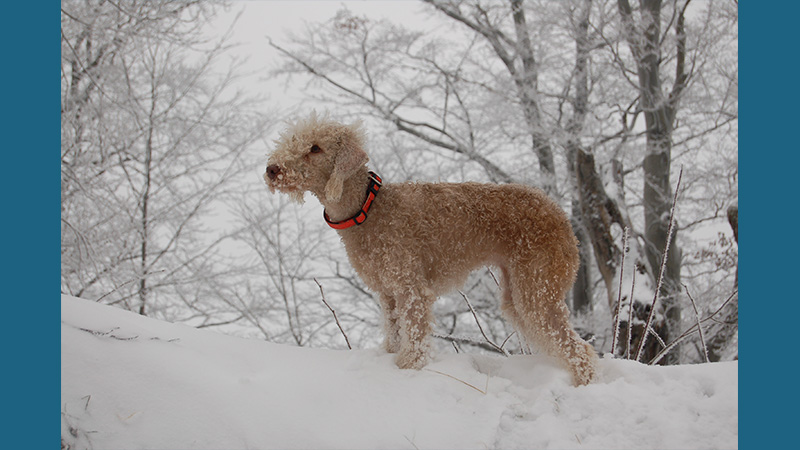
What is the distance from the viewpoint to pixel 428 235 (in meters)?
2.37

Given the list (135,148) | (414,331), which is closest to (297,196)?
(414,331)

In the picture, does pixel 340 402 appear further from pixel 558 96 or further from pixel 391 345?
pixel 558 96

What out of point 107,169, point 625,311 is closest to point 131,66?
point 107,169

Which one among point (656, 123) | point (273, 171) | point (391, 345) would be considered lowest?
point (391, 345)

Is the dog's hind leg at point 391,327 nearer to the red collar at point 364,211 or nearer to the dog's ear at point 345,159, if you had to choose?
the red collar at point 364,211

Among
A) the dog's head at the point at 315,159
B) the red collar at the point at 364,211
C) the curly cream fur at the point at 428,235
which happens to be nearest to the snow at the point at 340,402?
the curly cream fur at the point at 428,235

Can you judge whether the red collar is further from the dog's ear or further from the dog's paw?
the dog's paw

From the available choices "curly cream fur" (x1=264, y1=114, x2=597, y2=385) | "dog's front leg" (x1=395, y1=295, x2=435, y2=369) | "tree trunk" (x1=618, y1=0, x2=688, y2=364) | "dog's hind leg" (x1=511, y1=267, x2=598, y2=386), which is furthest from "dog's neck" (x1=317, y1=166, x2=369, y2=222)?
"tree trunk" (x1=618, y1=0, x2=688, y2=364)

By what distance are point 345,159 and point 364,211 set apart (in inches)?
9.9

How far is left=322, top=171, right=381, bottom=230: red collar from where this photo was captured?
7.56ft

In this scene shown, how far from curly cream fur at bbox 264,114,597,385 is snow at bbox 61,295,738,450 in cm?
20

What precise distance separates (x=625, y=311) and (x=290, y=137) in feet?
12.2

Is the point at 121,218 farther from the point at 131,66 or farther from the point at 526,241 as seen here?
the point at 526,241

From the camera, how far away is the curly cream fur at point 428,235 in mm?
2234
